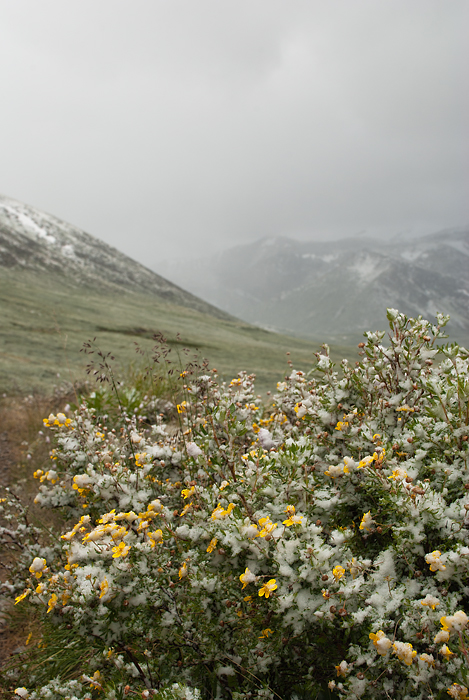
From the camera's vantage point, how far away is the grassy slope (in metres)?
9.97

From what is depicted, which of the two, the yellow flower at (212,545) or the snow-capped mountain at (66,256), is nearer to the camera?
the yellow flower at (212,545)

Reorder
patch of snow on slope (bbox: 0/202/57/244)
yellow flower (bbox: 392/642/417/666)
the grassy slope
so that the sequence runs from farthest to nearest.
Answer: patch of snow on slope (bbox: 0/202/57/244)
the grassy slope
yellow flower (bbox: 392/642/417/666)

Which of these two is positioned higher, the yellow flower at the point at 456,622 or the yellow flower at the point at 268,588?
the yellow flower at the point at 456,622

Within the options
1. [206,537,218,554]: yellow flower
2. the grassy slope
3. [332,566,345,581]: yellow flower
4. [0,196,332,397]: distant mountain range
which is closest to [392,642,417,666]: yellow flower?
[332,566,345,581]: yellow flower

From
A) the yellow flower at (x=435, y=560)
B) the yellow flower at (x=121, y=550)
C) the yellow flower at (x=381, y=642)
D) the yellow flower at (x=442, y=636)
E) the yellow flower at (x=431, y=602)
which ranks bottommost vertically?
the yellow flower at (x=121, y=550)

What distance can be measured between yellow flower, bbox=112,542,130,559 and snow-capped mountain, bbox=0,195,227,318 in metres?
30.2

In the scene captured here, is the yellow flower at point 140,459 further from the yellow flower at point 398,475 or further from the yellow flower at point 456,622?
the yellow flower at point 456,622

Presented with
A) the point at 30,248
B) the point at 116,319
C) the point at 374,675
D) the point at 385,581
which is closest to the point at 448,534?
the point at 385,581

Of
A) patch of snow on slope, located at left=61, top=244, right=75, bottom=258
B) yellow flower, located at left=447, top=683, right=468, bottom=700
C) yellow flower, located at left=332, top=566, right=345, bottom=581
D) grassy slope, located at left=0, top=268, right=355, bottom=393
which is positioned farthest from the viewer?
patch of snow on slope, located at left=61, top=244, right=75, bottom=258

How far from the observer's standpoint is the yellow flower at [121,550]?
5.67 feet

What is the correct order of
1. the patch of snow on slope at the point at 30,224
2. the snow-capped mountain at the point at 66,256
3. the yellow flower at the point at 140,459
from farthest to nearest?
the patch of snow on slope at the point at 30,224, the snow-capped mountain at the point at 66,256, the yellow flower at the point at 140,459

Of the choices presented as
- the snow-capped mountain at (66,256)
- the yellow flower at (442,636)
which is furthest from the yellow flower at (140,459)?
the snow-capped mountain at (66,256)

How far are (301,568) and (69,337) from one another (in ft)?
46.5

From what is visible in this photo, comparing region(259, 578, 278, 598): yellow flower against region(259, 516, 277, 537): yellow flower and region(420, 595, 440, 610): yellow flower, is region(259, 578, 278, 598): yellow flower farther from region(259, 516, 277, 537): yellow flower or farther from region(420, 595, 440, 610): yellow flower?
region(420, 595, 440, 610): yellow flower
